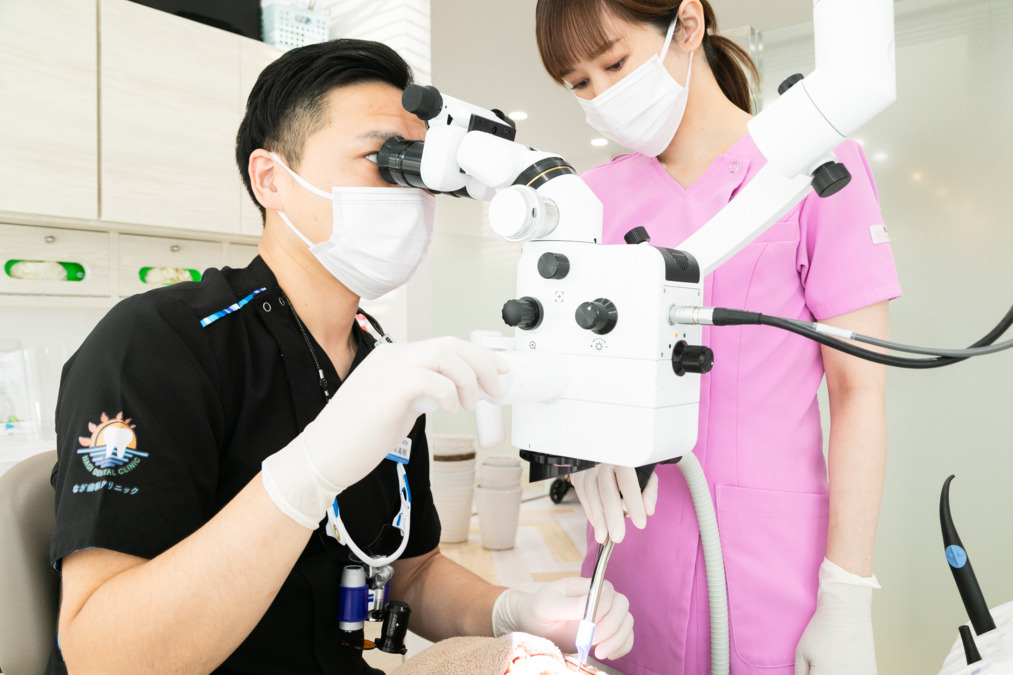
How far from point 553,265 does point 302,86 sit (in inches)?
30.8

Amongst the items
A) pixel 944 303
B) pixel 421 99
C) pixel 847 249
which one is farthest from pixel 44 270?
pixel 944 303

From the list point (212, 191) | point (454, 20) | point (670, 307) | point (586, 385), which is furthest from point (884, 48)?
point (454, 20)

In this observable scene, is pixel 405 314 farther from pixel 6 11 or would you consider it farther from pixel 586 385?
pixel 586 385

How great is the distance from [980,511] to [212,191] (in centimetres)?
314

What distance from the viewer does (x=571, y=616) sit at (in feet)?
3.32

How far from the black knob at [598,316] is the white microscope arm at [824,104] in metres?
0.15

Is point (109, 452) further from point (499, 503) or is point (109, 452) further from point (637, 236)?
point (499, 503)

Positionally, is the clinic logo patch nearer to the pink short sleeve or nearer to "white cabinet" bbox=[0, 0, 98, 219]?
the pink short sleeve

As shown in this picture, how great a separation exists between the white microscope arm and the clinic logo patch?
768 mm

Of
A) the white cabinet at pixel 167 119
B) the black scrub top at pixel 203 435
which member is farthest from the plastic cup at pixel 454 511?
the black scrub top at pixel 203 435

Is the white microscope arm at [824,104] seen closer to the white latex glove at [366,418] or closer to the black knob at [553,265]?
the black knob at [553,265]

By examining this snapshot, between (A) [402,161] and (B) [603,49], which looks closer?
(A) [402,161]

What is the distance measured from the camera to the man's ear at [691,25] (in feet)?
3.93

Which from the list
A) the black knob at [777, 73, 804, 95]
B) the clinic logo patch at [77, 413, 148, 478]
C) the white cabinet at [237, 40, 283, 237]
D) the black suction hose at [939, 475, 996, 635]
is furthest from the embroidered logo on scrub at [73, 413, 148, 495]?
the white cabinet at [237, 40, 283, 237]
